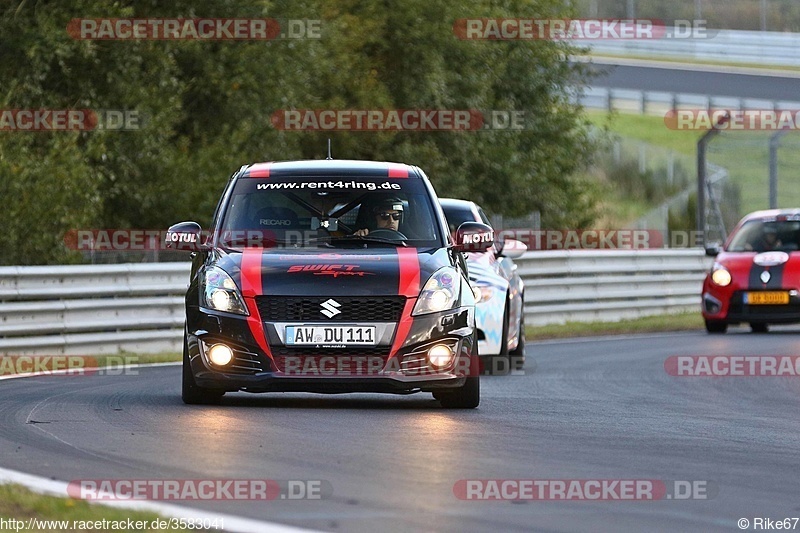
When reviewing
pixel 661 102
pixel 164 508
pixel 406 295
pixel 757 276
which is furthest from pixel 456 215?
pixel 661 102

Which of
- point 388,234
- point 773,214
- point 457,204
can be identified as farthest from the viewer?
point 773,214

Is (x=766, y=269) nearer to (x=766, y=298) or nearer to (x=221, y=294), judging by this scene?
(x=766, y=298)

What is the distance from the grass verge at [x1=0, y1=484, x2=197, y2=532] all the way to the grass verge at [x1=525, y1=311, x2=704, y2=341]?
1545 cm

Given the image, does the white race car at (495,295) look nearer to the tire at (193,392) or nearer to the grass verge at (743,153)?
the tire at (193,392)

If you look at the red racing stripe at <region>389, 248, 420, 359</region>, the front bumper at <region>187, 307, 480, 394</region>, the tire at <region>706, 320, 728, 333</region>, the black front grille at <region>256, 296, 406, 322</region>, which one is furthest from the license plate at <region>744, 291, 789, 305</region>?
the black front grille at <region>256, 296, 406, 322</region>

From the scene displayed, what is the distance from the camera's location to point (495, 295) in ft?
47.3

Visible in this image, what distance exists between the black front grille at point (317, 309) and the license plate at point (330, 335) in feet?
0.18

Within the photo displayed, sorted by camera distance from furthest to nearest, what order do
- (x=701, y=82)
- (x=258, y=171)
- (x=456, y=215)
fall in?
(x=701, y=82)
(x=456, y=215)
(x=258, y=171)

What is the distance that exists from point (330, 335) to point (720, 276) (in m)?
12.8

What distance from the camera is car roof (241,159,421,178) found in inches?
457

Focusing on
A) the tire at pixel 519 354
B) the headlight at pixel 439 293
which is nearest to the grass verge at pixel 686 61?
the tire at pixel 519 354

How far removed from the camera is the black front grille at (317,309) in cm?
1023

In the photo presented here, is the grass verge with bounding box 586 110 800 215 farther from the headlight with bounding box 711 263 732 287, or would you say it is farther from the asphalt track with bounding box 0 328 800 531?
the asphalt track with bounding box 0 328 800 531

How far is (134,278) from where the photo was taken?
1800cm
